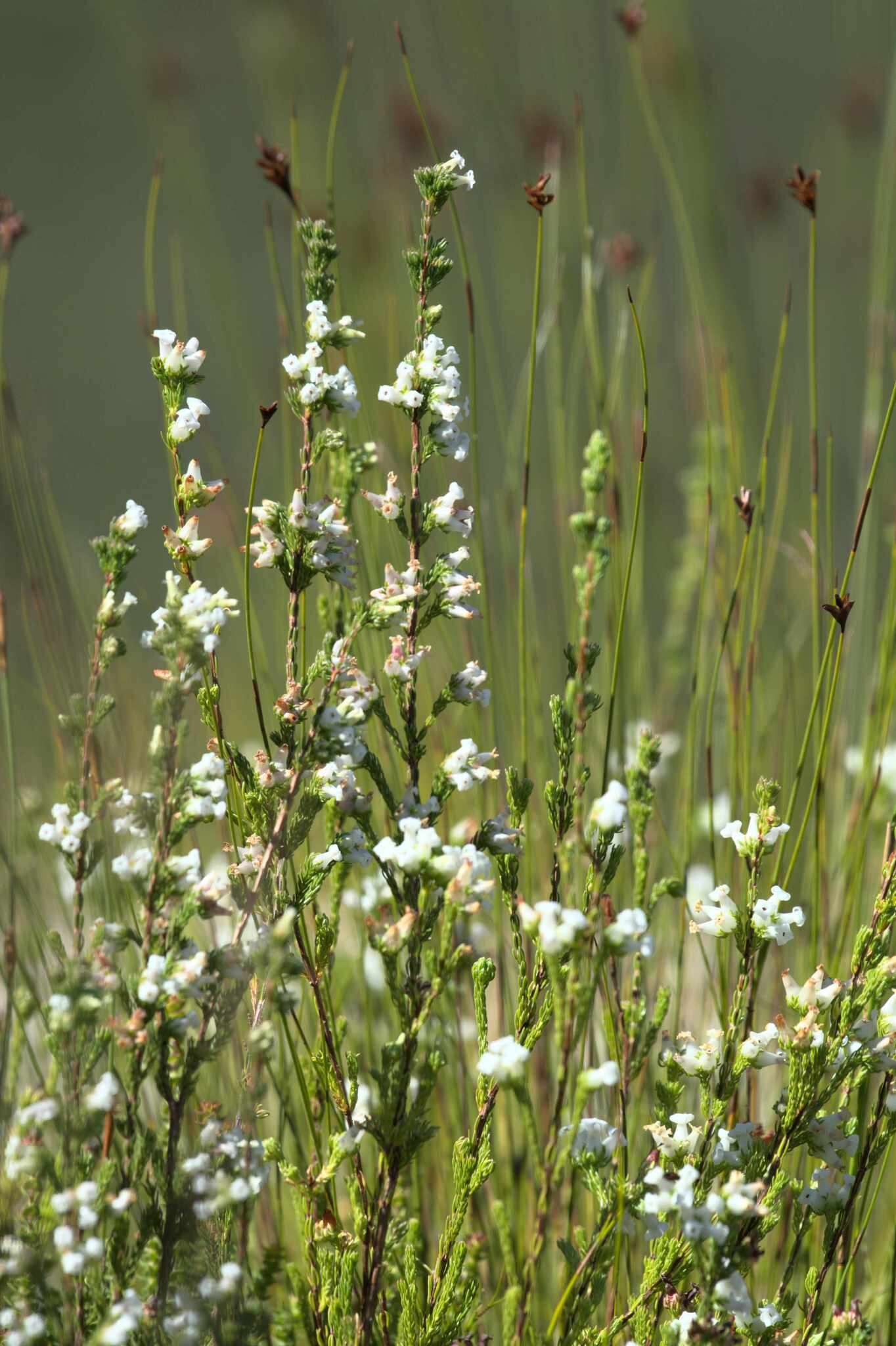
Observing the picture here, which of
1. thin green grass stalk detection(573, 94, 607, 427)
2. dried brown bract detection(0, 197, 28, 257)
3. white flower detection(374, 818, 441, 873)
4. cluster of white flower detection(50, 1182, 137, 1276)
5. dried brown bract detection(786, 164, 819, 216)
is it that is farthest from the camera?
thin green grass stalk detection(573, 94, 607, 427)

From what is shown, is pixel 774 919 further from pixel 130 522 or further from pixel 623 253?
pixel 623 253

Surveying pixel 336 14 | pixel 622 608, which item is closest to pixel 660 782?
pixel 622 608

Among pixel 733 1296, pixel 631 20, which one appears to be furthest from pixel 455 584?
pixel 631 20

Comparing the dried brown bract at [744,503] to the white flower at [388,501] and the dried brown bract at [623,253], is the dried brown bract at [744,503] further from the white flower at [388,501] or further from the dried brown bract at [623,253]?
the dried brown bract at [623,253]

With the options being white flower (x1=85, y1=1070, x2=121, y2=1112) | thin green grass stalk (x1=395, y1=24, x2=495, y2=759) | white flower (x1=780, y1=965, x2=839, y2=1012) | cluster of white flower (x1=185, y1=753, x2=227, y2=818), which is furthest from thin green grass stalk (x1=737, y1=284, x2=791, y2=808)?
white flower (x1=85, y1=1070, x2=121, y2=1112)

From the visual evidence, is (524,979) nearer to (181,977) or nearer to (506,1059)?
(506,1059)

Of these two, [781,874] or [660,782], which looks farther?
[660,782]

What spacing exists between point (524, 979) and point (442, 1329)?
25cm

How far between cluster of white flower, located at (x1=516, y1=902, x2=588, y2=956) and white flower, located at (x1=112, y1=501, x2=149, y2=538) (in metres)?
0.36

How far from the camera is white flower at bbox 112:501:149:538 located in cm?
81

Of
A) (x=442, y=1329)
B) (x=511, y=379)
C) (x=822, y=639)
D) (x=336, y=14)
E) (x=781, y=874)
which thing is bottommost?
(x=442, y=1329)

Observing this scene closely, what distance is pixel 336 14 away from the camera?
2.58 metres

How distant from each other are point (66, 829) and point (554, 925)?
12.5 inches

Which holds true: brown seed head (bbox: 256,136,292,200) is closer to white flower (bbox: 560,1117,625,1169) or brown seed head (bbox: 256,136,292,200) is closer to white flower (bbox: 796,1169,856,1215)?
white flower (bbox: 560,1117,625,1169)
